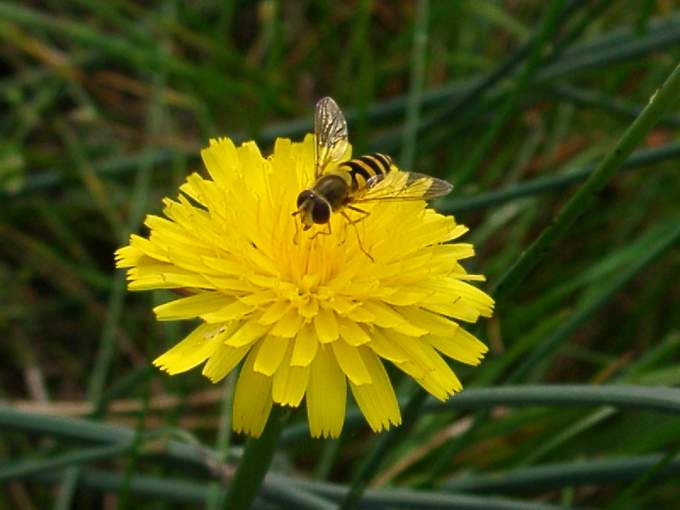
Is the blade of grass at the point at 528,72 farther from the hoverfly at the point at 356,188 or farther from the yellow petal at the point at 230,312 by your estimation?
the yellow petal at the point at 230,312

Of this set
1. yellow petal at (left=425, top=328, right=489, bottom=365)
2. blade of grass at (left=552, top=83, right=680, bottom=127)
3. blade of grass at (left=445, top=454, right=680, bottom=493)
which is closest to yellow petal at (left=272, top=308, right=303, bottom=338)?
yellow petal at (left=425, top=328, right=489, bottom=365)

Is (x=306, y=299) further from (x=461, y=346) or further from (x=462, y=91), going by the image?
(x=462, y=91)

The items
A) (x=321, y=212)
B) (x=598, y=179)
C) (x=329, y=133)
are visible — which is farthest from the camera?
(x=329, y=133)

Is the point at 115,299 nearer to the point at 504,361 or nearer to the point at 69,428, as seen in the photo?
the point at 69,428

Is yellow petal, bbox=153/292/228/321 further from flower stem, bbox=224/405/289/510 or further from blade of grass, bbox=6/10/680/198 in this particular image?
blade of grass, bbox=6/10/680/198

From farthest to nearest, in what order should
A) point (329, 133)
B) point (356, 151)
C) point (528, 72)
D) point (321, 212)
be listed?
point (356, 151), point (528, 72), point (329, 133), point (321, 212)

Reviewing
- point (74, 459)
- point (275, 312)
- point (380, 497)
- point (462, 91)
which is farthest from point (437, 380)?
point (462, 91)

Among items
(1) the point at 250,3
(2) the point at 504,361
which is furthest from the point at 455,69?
(2) the point at 504,361

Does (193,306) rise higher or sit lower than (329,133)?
lower
